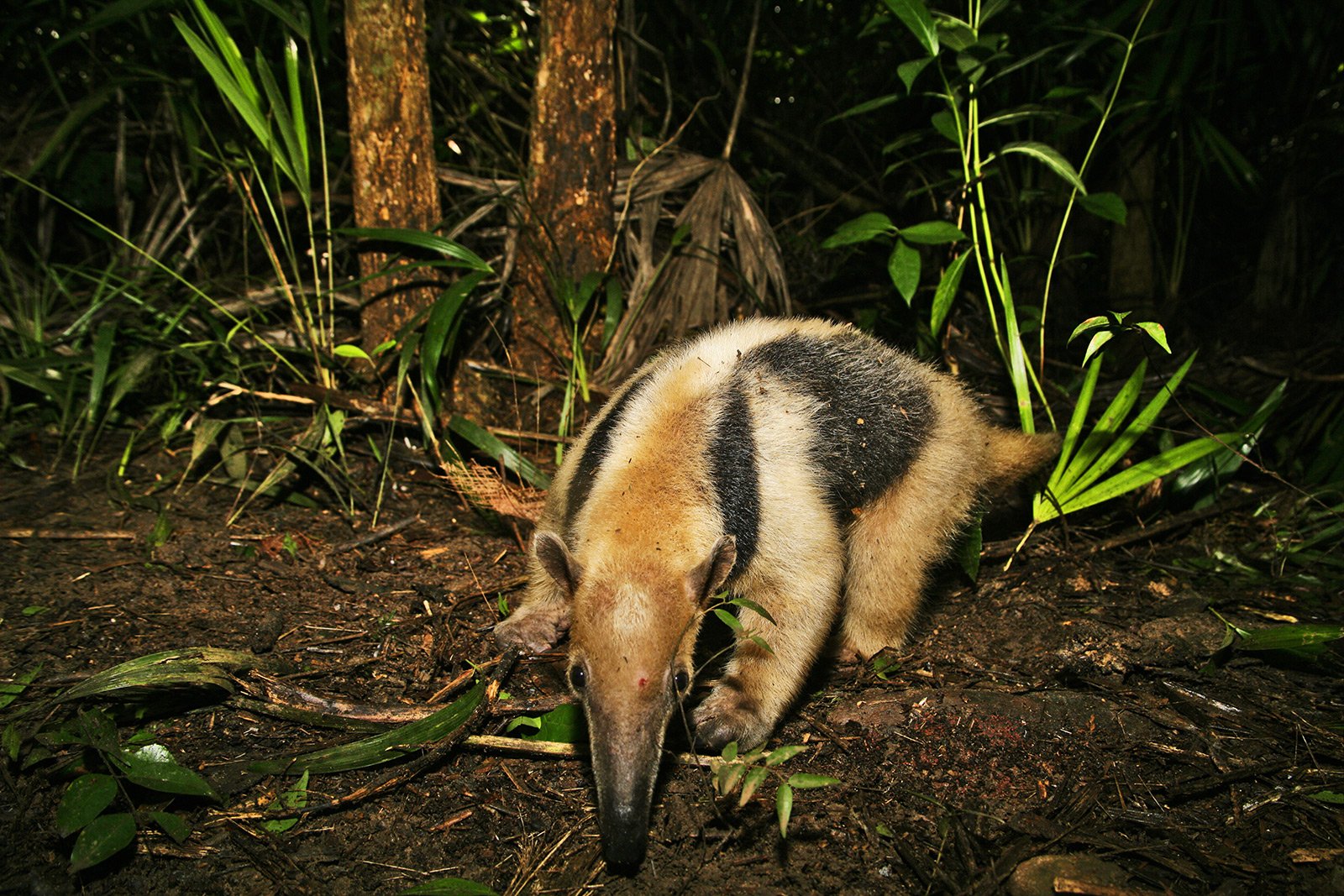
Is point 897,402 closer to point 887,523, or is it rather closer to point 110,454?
point 887,523

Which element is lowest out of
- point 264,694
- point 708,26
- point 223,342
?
point 264,694

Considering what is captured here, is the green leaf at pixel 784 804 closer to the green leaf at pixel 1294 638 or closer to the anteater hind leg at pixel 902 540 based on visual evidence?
the anteater hind leg at pixel 902 540

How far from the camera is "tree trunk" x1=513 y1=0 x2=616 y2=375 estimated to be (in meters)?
4.02

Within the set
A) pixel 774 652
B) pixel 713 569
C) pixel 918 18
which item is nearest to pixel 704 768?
pixel 774 652

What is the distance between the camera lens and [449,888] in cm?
204

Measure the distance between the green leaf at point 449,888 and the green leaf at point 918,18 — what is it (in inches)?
121

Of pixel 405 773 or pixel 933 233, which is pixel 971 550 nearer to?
pixel 933 233

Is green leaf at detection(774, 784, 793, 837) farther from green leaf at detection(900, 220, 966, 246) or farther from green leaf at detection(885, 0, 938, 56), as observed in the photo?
green leaf at detection(885, 0, 938, 56)

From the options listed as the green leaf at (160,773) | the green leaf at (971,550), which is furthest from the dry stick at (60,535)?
the green leaf at (971,550)

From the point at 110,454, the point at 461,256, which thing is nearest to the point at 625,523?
the point at 461,256

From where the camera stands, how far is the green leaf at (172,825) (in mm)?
2133

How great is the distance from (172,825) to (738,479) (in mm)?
1718

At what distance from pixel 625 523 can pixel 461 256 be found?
1852 millimetres

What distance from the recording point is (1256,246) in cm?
621
